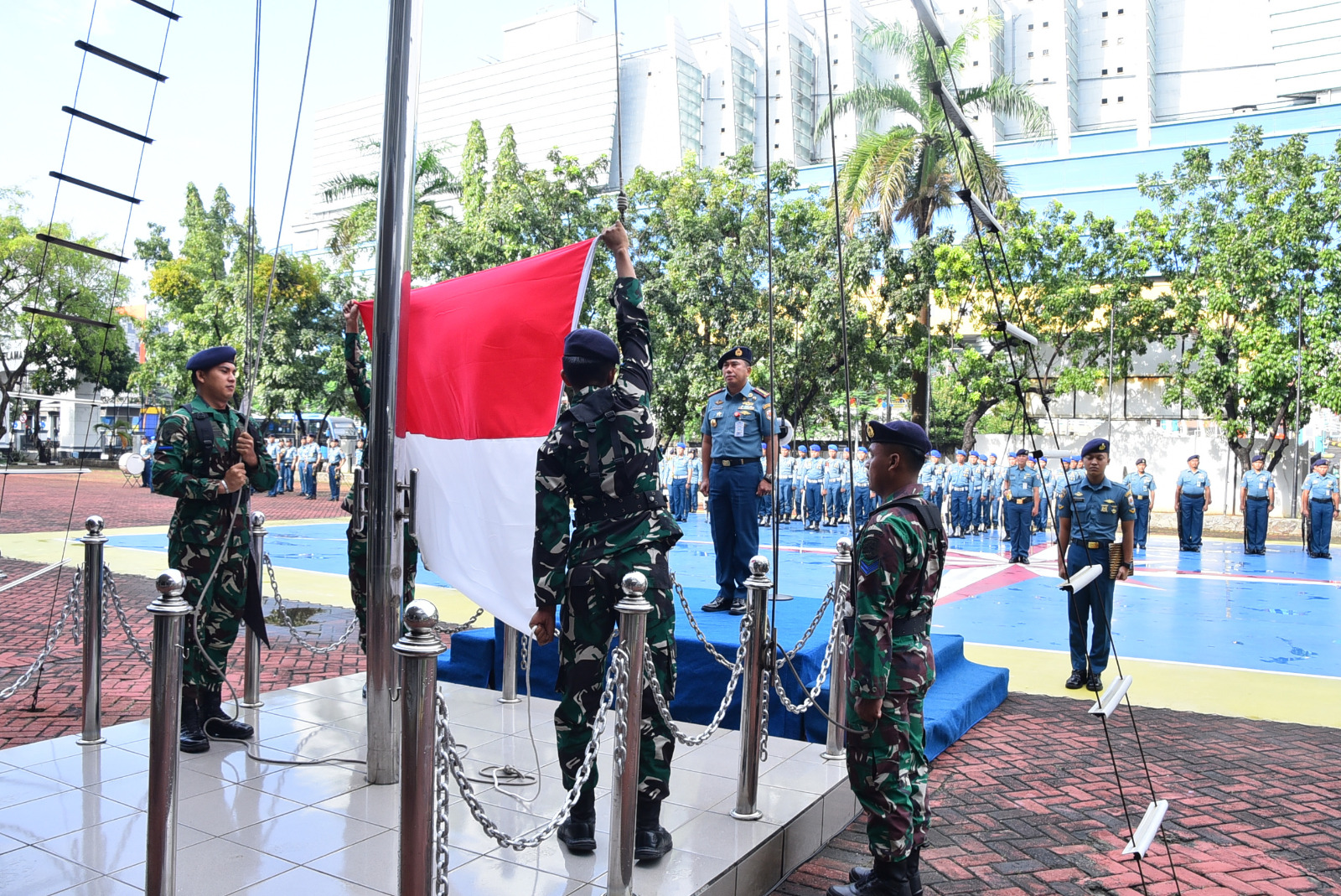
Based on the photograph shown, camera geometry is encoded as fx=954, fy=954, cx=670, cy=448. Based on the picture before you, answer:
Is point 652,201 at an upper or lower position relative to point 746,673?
upper


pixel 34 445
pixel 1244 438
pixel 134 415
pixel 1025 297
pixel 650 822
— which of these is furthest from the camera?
pixel 134 415

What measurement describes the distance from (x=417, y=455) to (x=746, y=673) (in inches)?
77.2

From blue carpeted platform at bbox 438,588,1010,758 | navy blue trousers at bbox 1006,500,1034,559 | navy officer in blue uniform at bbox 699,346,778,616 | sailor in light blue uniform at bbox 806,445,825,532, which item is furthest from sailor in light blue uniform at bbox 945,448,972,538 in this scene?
navy officer in blue uniform at bbox 699,346,778,616

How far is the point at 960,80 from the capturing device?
42688 mm

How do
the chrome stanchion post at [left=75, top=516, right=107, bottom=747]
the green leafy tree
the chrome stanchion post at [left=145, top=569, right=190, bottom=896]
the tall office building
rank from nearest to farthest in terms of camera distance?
1. the chrome stanchion post at [left=145, top=569, right=190, bottom=896]
2. the chrome stanchion post at [left=75, top=516, right=107, bottom=747]
3. the green leafy tree
4. the tall office building

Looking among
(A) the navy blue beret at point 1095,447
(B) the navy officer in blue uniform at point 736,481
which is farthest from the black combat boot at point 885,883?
(A) the navy blue beret at point 1095,447

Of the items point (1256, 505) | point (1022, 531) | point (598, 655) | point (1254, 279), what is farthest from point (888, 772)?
point (1254, 279)

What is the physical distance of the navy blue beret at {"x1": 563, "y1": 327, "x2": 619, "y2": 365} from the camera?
3.53 metres

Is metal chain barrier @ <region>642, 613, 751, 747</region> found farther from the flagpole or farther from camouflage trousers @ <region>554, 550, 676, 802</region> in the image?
the flagpole

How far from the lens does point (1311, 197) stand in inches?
911

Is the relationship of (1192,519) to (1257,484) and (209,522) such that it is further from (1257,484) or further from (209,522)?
(209,522)

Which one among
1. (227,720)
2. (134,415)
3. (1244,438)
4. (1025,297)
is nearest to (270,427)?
(134,415)

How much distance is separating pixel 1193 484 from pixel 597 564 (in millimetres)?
17774

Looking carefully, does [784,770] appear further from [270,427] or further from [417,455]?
[270,427]
